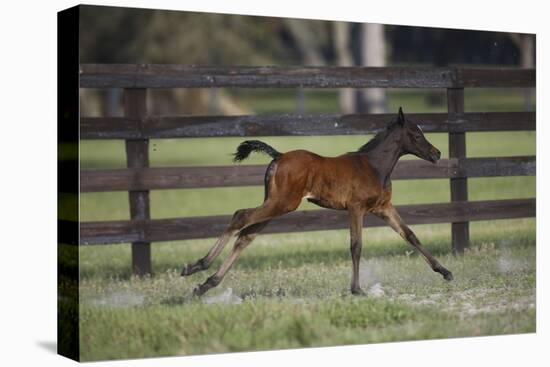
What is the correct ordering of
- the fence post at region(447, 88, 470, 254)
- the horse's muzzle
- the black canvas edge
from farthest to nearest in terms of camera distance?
the fence post at region(447, 88, 470, 254) < the horse's muzzle < the black canvas edge

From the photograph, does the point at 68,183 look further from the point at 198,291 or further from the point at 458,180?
the point at 458,180

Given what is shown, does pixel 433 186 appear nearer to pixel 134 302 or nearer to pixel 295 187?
pixel 295 187

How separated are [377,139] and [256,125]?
92 centimetres

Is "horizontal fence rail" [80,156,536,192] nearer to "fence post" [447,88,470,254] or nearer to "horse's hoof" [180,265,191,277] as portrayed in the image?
"fence post" [447,88,470,254]

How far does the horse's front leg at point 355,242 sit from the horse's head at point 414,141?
2.07ft

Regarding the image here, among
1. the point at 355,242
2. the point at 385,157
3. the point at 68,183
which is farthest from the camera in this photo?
the point at 385,157

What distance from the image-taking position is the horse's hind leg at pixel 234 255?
754cm

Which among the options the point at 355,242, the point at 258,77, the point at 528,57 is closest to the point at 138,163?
the point at 258,77

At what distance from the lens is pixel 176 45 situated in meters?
7.73

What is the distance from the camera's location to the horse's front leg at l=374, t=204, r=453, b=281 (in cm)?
818

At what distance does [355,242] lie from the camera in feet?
26.3

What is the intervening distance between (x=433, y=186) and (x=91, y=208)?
2.82 meters

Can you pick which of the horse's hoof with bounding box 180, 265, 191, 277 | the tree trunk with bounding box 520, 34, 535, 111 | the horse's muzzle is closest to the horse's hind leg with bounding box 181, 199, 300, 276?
the horse's hoof with bounding box 180, 265, 191, 277

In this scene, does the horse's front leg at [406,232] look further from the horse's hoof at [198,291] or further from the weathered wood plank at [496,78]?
the horse's hoof at [198,291]
